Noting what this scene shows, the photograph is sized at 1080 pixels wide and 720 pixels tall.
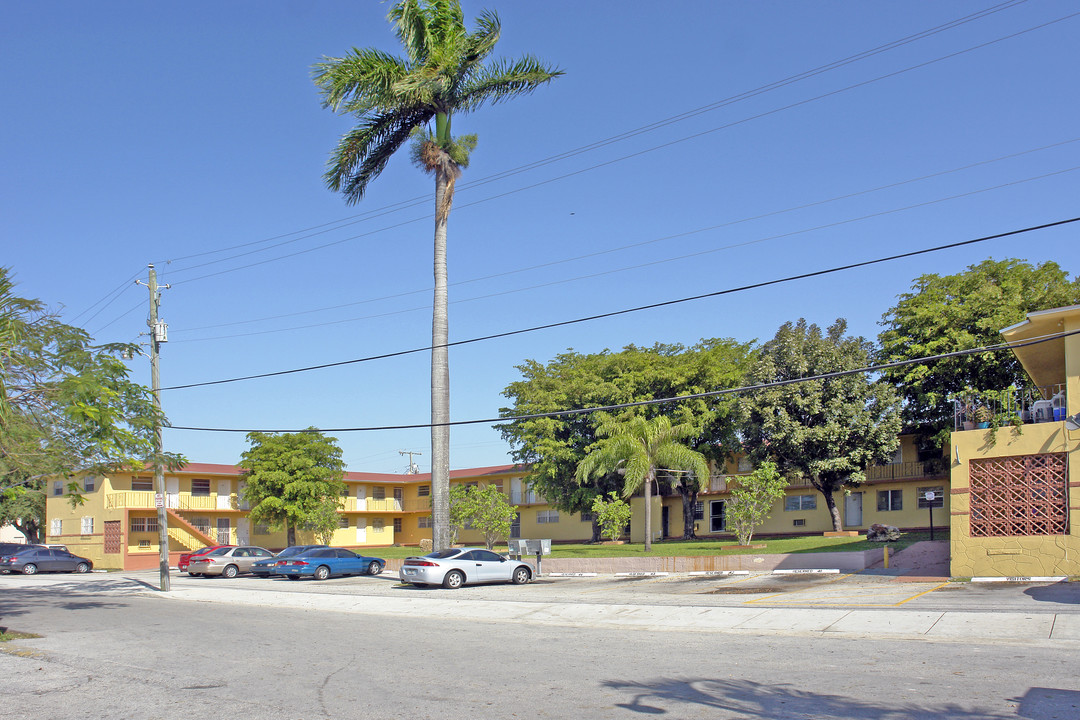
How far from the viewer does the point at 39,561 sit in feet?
138

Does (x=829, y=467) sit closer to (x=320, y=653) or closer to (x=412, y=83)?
(x=412, y=83)

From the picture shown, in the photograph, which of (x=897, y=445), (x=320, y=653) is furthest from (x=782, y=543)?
(x=320, y=653)

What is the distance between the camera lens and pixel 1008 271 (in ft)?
122

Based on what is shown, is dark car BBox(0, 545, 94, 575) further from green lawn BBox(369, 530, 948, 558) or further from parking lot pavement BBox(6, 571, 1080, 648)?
green lawn BBox(369, 530, 948, 558)

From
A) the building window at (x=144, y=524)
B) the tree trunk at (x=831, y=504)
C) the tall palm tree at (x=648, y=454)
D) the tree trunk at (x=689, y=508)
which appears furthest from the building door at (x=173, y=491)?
the tree trunk at (x=831, y=504)

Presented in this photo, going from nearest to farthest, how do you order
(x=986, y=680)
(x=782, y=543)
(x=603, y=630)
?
(x=986, y=680)
(x=603, y=630)
(x=782, y=543)

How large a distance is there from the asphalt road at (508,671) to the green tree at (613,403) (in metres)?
24.6

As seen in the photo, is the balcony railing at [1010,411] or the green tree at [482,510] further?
the green tree at [482,510]

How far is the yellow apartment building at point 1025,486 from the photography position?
20.5 m

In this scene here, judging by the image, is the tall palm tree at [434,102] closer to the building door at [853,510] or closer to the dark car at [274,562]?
the dark car at [274,562]

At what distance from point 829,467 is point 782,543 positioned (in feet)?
15.4

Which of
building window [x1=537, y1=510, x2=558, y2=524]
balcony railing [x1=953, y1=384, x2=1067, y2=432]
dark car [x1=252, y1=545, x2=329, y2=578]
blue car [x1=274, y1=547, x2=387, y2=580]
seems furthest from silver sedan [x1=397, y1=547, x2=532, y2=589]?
building window [x1=537, y1=510, x2=558, y2=524]

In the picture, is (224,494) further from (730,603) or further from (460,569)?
(730,603)

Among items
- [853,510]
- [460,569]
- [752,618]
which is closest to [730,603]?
[752,618]
